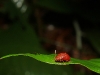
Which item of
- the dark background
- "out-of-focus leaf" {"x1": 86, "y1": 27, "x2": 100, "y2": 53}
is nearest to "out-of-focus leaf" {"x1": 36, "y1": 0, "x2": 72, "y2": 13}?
the dark background

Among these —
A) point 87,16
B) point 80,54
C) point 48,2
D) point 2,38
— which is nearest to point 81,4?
point 87,16

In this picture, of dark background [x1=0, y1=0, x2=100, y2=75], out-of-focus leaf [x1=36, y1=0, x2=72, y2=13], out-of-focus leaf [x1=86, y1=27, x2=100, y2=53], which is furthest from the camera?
out-of-focus leaf [x1=36, y1=0, x2=72, y2=13]

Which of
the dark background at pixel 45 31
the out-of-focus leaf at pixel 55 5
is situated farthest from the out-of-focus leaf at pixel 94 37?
the out-of-focus leaf at pixel 55 5

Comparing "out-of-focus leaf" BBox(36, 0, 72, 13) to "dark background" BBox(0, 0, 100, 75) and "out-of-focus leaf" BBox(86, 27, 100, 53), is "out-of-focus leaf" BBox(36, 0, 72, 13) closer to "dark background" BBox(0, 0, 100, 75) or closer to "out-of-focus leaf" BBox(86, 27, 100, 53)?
"dark background" BBox(0, 0, 100, 75)

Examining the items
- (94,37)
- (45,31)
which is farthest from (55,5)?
(45,31)

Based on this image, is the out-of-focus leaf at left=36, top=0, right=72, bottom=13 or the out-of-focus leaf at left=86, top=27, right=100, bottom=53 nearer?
the out-of-focus leaf at left=86, top=27, right=100, bottom=53

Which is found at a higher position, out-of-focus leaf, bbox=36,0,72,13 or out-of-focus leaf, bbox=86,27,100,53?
out-of-focus leaf, bbox=36,0,72,13

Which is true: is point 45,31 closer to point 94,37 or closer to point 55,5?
point 55,5

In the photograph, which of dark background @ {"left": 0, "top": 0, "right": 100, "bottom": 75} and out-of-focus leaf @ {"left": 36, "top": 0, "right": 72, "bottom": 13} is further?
out-of-focus leaf @ {"left": 36, "top": 0, "right": 72, "bottom": 13}

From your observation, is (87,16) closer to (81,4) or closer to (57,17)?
(81,4)

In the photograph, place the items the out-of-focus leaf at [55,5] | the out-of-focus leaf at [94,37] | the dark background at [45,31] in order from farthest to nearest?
the out-of-focus leaf at [55,5] → the out-of-focus leaf at [94,37] → the dark background at [45,31]

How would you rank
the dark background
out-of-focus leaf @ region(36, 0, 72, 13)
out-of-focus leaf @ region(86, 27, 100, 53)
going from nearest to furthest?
the dark background, out-of-focus leaf @ region(86, 27, 100, 53), out-of-focus leaf @ region(36, 0, 72, 13)

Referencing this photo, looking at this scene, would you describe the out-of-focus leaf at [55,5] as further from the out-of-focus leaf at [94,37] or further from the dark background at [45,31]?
the out-of-focus leaf at [94,37]
